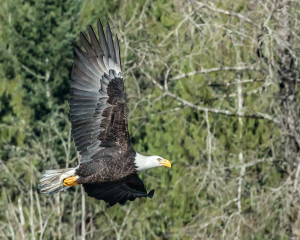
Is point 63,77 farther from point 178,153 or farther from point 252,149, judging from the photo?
point 252,149

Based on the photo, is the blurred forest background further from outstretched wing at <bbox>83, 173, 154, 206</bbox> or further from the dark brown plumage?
the dark brown plumage

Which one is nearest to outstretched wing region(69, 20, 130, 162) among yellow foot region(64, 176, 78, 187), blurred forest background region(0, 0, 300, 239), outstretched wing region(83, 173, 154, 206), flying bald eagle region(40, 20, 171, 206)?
flying bald eagle region(40, 20, 171, 206)

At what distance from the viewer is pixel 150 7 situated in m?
19.5

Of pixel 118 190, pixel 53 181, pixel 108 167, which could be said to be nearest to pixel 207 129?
pixel 118 190

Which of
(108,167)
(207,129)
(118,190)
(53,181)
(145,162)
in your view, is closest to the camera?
(145,162)

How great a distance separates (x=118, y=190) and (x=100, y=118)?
96cm

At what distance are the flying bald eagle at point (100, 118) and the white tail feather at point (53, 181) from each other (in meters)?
0.04

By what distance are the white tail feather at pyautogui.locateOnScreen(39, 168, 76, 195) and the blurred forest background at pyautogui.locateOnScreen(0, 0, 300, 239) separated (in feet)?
3.18

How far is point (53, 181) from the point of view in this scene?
1021 cm

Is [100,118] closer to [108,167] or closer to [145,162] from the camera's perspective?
[108,167]

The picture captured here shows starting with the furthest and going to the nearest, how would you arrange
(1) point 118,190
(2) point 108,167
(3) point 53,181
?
(1) point 118,190
(3) point 53,181
(2) point 108,167

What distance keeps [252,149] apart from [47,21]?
10897 millimetres

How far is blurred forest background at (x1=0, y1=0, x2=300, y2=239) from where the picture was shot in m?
13.5

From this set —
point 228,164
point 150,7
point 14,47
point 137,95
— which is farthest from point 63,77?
point 228,164
